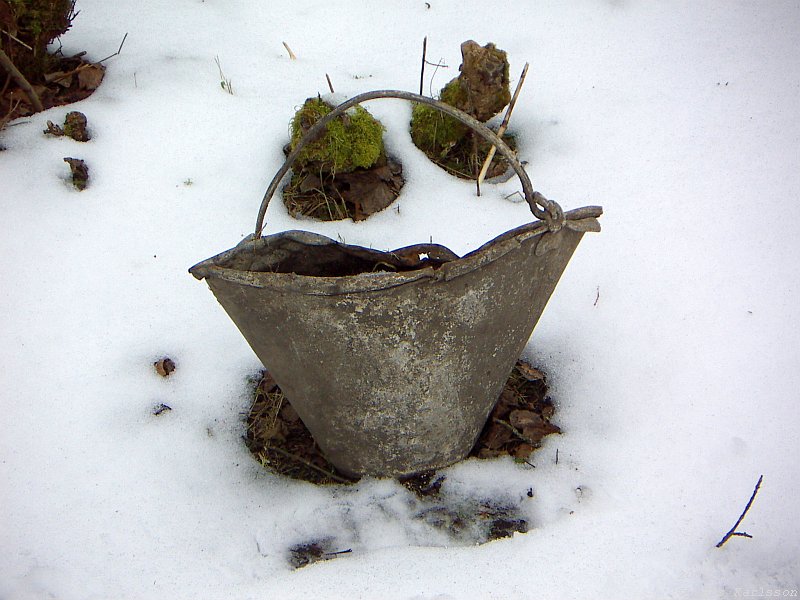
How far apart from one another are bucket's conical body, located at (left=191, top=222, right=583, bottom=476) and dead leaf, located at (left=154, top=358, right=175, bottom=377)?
60 centimetres

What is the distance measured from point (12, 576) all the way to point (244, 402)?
0.81m

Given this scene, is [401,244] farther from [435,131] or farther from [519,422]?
[519,422]

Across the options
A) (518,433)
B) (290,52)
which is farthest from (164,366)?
(290,52)

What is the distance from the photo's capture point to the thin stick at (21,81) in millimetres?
2771

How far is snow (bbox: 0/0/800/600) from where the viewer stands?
2000 millimetres

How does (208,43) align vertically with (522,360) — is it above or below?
above

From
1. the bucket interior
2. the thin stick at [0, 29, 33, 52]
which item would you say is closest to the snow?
the thin stick at [0, 29, 33, 52]

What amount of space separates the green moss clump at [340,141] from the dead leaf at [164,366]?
3.03 ft

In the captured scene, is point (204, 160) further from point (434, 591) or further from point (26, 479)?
point (434, 591)

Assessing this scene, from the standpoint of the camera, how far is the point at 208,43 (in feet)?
11.0

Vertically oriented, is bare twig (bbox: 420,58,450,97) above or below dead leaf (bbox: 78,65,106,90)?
above

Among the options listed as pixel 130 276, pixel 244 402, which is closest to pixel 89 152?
pixel 130 276

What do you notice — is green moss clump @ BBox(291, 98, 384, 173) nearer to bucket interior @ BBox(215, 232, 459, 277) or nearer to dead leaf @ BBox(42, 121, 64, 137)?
bucket interior @ BBox(215, 232, 459, 277)

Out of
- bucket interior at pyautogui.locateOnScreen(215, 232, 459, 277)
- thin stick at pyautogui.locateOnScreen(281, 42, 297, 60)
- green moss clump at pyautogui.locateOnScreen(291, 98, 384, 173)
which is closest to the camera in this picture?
bucket interior at pyautogui.locateOnScreen(215, 232, 459, 277)
